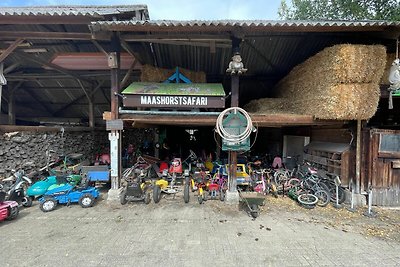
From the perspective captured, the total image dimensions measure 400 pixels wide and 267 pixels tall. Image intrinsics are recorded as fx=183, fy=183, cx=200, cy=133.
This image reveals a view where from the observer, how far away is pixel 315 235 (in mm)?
3711

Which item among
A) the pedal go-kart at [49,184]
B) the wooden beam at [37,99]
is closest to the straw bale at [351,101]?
the pedal go-kart at [49,184]

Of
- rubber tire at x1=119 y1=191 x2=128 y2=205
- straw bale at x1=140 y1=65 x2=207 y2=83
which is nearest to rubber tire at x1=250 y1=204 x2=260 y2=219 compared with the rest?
rubber tire at x1=119 y1=191 x2=128 y2=205

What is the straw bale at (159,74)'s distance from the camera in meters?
6.52

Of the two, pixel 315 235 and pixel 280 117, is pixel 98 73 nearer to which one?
pixel 280 117

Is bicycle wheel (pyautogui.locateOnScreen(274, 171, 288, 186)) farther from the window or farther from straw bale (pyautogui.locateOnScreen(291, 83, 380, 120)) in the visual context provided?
the window

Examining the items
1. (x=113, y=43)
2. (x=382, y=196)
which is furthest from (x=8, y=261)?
(x=382, y=196)

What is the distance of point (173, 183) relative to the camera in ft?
19.2

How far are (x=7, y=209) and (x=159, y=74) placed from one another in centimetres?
533

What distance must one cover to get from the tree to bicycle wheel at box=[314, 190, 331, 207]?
9121mm

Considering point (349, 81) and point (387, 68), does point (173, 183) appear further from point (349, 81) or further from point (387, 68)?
point (387, 68)

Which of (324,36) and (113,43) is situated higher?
(324,36)

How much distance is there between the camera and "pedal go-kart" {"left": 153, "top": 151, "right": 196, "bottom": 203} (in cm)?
518

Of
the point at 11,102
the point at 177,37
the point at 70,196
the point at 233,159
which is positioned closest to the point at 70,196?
the point at 70,196

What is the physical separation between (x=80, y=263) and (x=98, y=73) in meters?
7.12
